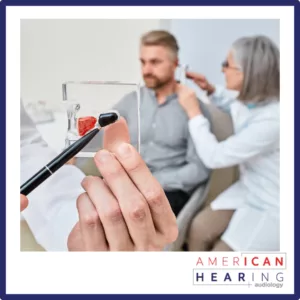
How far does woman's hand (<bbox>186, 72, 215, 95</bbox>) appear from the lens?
2.77 ft

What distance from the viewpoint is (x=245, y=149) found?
33.3 inches

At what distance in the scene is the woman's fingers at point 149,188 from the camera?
2.51 feet

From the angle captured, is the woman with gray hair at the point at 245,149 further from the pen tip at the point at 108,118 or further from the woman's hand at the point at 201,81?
the pen tip at the point at 108,118

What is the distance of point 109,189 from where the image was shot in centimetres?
A: 77

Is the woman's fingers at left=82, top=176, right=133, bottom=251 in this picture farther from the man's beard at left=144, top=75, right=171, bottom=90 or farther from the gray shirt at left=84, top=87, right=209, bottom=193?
the man's beard at left=144, top=75, right=171, bottom=90

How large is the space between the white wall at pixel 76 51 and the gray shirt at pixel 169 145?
8 cm

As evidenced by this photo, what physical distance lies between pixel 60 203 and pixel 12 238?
0.14 m

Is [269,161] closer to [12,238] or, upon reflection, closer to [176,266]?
[176,266]

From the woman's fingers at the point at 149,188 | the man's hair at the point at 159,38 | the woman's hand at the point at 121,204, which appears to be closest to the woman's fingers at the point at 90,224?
the woman's hand at the point at 121,204

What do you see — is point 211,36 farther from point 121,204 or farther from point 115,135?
point 121,204

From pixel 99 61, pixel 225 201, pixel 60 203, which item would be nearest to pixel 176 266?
pixel 225 201

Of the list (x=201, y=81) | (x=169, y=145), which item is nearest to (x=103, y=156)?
(x=169, y=145)

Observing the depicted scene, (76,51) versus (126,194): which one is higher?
(76,51)

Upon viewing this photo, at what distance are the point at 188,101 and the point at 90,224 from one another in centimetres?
32
